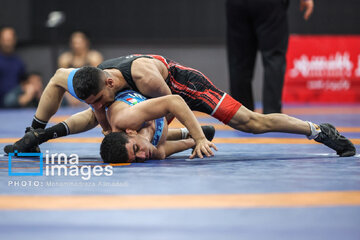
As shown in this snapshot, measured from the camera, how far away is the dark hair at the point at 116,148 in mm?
3225

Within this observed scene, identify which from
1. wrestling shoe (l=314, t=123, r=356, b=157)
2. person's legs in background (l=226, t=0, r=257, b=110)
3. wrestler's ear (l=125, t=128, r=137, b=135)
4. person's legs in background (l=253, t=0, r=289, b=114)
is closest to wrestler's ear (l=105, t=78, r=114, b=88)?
wrestler's ear (l=125, t=128, r=137, b=135)

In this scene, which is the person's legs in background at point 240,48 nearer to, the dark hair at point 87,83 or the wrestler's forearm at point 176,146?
the wrestler's forearm at point 176,146

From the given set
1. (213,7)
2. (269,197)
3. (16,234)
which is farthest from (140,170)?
(213,7)

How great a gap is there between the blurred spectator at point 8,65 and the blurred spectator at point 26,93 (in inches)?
4.7

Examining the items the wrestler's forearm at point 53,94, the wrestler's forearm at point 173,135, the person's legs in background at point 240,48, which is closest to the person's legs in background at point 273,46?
the person's legs in background at point 240,48

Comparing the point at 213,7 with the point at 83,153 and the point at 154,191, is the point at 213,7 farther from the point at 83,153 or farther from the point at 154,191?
the point at 154,191

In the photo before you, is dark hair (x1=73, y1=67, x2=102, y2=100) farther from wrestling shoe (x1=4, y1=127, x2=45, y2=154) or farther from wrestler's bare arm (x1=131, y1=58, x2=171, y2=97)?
wrestling shoe (x1=4, y1=127, x2=45, y2=154)

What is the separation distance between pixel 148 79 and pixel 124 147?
18.9 inches

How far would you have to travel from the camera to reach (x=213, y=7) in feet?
32.3

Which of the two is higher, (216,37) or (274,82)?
(216,37)

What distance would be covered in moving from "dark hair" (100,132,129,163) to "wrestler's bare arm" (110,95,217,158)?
10cm

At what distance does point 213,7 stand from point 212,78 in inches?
46.8

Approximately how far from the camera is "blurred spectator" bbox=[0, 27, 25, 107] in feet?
29.1

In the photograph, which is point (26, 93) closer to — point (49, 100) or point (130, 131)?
point (49, 100)
